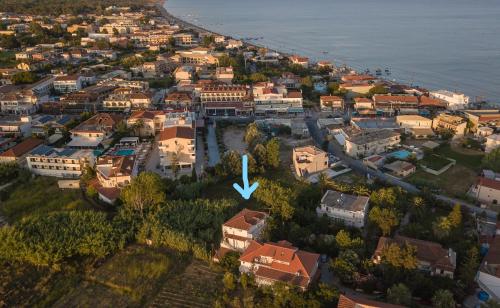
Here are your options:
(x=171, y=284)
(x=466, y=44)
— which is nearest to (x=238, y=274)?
(x=171, y=284)

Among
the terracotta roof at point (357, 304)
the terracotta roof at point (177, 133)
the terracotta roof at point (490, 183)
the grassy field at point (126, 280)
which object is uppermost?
the terracotta roof at point (177, 133)

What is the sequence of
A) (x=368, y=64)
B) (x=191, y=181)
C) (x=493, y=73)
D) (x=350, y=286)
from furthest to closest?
(x=368, y=64)
(x=493, y=73)
(x=191, y=181)
(x=350, y=286)

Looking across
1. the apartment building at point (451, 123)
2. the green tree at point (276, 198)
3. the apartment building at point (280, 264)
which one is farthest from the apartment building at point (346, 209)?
the apartment building at point (451, 123)

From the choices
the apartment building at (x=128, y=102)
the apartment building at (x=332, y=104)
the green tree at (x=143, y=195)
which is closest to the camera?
the green tree at (x=143, y=195)

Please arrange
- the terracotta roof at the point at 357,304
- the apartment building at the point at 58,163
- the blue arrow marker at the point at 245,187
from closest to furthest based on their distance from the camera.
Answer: the terracotta roof at the point at 357,304
the blue arrow marker at the point at 245,187
the apartment building at the point at 58,163

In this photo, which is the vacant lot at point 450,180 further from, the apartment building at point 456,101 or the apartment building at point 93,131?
the apartment building at point 93,131

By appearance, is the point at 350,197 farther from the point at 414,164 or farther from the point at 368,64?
the point at 368,64

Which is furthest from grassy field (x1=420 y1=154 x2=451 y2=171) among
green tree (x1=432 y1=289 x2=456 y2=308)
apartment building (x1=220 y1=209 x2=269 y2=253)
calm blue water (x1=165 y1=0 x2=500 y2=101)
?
calm blue water (x1=165 y1=0 x2=500 y2=101)
